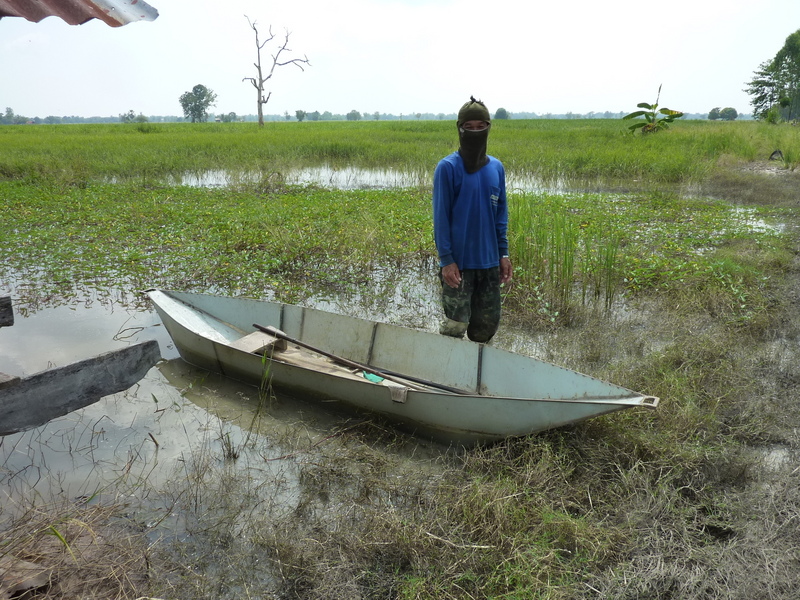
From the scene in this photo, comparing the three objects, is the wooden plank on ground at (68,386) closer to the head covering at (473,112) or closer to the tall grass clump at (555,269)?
the head covering at (473,112)

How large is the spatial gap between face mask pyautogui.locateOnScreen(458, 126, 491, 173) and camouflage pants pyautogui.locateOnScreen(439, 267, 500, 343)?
2.01ft

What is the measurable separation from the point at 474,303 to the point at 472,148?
3.16 feet

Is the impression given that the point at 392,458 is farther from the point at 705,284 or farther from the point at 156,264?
the point at 156,264

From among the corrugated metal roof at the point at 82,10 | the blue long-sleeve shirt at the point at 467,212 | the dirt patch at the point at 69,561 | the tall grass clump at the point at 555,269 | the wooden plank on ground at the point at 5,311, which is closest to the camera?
the corrugated metal roof at the point at 82,10

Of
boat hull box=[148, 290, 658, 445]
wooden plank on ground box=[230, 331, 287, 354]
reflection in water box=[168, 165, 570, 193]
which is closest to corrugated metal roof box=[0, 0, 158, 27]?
boat hull box=[148, 290, 658, 445]

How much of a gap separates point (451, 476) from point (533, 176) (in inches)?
443

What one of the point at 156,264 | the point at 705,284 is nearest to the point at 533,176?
the point at 705,284

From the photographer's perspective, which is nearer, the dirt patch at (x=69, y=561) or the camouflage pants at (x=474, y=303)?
the dirt patch at (x=69, y=561)

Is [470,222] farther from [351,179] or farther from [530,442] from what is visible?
[351,179]

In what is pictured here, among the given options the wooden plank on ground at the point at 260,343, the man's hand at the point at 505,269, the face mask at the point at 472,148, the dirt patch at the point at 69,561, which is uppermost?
the face mask at the point at 472,148

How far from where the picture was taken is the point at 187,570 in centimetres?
249

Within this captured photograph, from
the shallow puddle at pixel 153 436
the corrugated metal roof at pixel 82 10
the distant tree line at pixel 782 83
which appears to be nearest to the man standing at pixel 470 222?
the shallow puddle at pixel 153 436

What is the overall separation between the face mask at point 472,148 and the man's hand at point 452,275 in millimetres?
554

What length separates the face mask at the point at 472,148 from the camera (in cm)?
327
